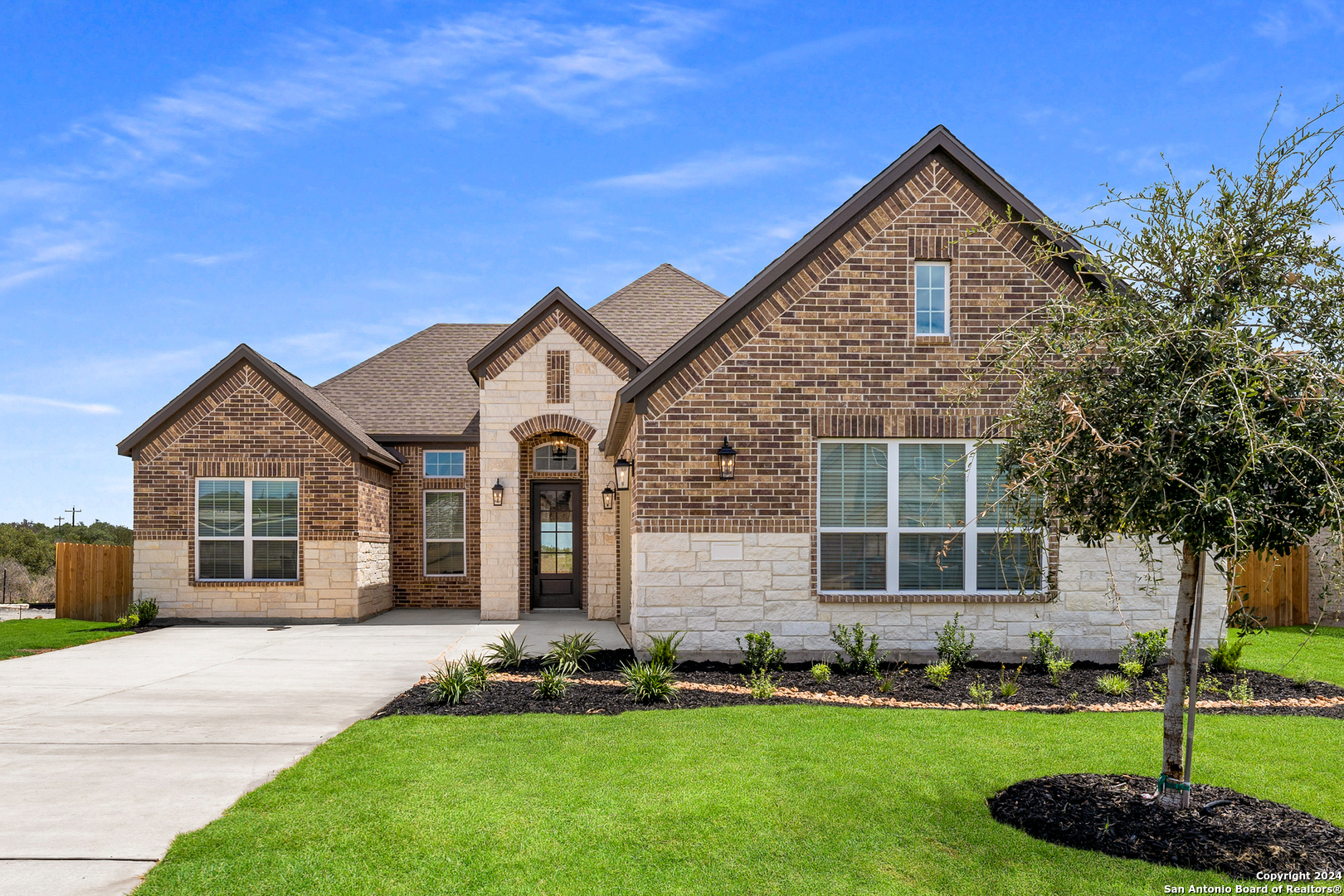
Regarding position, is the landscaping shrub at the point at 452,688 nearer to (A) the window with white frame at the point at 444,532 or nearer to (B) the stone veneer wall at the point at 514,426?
(B) the stone veneer wall at the point at 514,426

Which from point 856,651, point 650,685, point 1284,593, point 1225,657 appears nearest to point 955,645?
point 856,651

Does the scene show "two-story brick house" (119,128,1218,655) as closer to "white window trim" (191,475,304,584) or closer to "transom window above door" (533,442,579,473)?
"transom window above door" (533,442,579,473)

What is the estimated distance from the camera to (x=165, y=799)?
5938 millimetres

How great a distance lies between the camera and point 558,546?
723 inches

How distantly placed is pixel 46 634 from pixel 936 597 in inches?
590

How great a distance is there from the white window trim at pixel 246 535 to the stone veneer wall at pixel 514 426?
11.2ft

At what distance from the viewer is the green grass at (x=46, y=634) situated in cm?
1360

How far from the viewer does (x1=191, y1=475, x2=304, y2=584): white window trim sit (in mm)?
16703

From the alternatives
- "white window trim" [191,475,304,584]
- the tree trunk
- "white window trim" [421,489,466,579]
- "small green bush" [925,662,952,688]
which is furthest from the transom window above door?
the tree trunk

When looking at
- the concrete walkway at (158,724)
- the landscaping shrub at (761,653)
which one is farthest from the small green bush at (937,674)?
the concrete walkway at (158,724)

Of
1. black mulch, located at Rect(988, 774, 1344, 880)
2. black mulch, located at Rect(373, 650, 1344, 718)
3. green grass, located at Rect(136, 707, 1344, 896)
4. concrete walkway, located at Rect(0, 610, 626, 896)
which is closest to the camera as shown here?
green grass, located at Rect(136, 707, 1344, 896)

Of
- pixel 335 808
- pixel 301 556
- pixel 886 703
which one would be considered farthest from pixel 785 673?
pixel 301 556

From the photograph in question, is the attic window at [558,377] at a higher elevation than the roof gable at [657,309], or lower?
lower

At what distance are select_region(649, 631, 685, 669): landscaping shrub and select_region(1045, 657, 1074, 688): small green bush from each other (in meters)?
4.22
